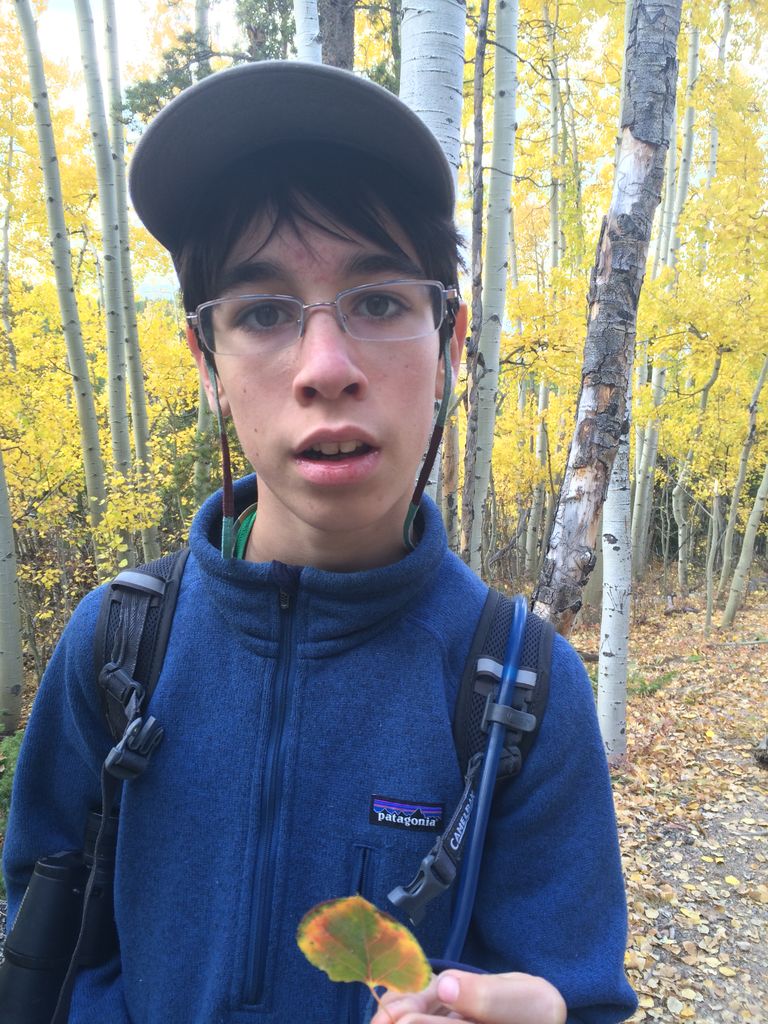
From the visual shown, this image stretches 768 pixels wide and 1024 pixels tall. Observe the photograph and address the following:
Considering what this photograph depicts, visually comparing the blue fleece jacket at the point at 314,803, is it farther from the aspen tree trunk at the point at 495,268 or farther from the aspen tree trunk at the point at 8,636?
the aspen tree trunk at the point at 8,636

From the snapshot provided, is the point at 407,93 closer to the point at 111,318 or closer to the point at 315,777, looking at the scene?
the point at 315,777

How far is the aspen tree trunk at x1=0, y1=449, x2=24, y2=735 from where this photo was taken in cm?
737

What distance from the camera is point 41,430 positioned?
9.62 meters

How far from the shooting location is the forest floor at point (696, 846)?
11.6 feet

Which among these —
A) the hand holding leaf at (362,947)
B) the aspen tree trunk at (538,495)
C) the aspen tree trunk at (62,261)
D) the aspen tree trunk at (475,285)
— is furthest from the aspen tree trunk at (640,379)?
the hand holding leaf at (362,947)

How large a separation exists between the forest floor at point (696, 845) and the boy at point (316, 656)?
3457 millimetres

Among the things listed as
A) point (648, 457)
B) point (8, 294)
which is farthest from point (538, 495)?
point (8, 294)

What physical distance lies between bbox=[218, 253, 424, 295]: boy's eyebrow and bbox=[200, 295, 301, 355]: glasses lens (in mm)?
33

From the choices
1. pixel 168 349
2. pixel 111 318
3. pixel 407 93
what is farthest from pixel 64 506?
pixel 407 93

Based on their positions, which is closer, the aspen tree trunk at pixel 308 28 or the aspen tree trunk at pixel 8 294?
the aspen tree trunk at pixel 308 28

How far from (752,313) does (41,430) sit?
10789mm

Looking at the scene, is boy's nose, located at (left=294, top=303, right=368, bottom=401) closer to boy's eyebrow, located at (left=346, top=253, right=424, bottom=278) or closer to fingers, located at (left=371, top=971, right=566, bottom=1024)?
boy's eyebrow, located at (left=346, top=253, right=424, bottom=278)

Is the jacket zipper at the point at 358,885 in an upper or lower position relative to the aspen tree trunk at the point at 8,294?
lower

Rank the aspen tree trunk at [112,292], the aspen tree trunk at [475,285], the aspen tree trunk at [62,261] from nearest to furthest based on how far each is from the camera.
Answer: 1. the aspen tree trunk at [475,285]
2. the aspen tree trunk at [62,261]
3. the aspen tree trunk at [112,292]
